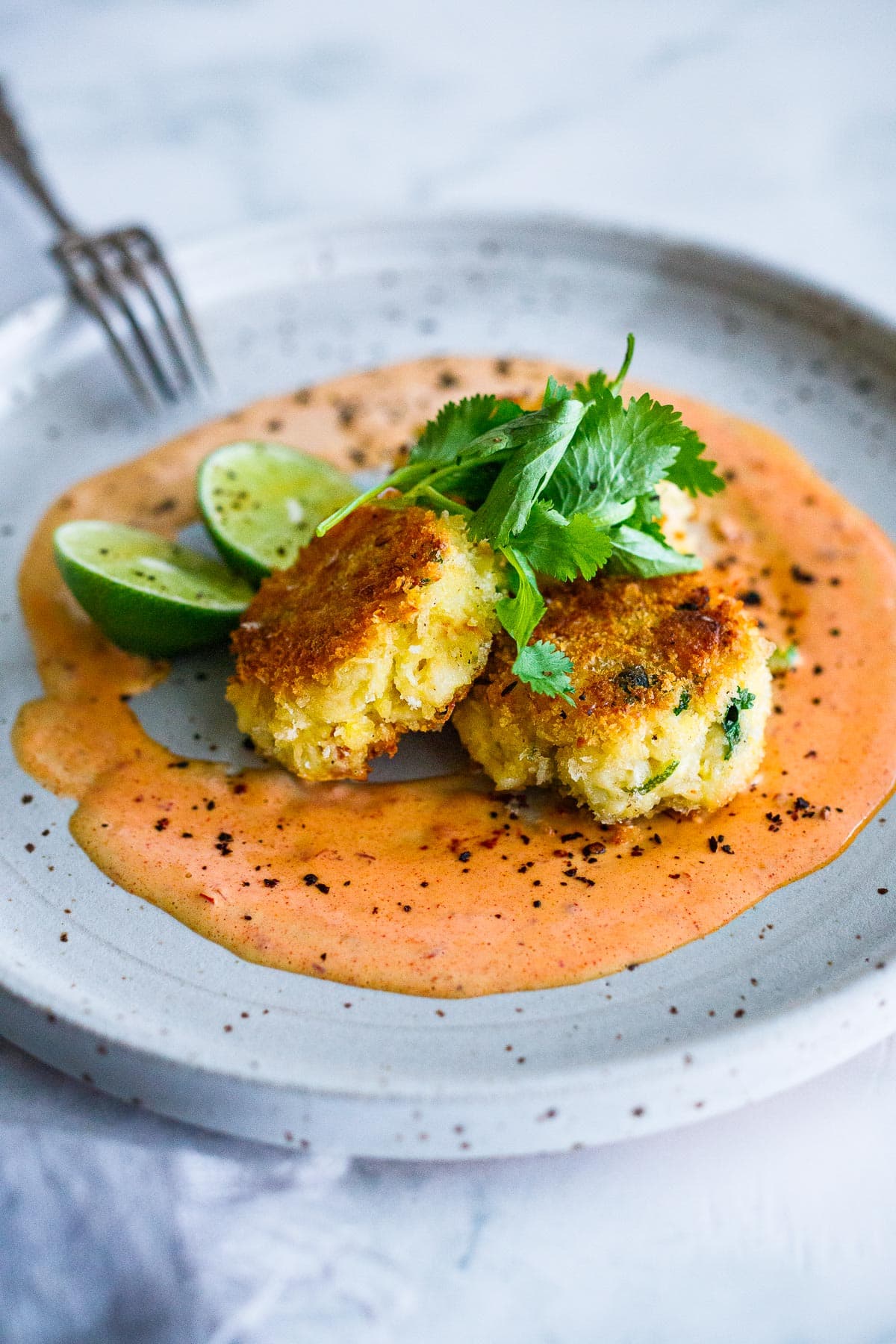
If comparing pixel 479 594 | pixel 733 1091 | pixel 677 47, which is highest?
pixel 677 47

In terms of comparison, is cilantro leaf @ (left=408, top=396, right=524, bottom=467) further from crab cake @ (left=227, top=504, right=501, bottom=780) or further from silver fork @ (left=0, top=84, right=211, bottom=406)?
silver fork @ (left=0, top=84, right=211, bottom=406)

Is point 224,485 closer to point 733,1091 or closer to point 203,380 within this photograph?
point 203,380

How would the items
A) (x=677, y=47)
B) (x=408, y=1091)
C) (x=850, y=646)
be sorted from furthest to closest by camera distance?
(x=677, y=47)
(x=850, y=646)
(x=408, y=1091)

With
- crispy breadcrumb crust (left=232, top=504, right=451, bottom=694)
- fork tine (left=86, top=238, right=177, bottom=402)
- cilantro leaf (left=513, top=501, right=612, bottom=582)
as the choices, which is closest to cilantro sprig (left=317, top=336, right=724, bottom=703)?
cilantro leaf (left=513, top=501, right=612, bottom=582)

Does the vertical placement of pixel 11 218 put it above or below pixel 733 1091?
above

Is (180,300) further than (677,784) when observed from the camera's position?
Yes

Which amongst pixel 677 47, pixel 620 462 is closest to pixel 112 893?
pixel 620 462

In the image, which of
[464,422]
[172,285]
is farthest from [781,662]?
[172,285]
